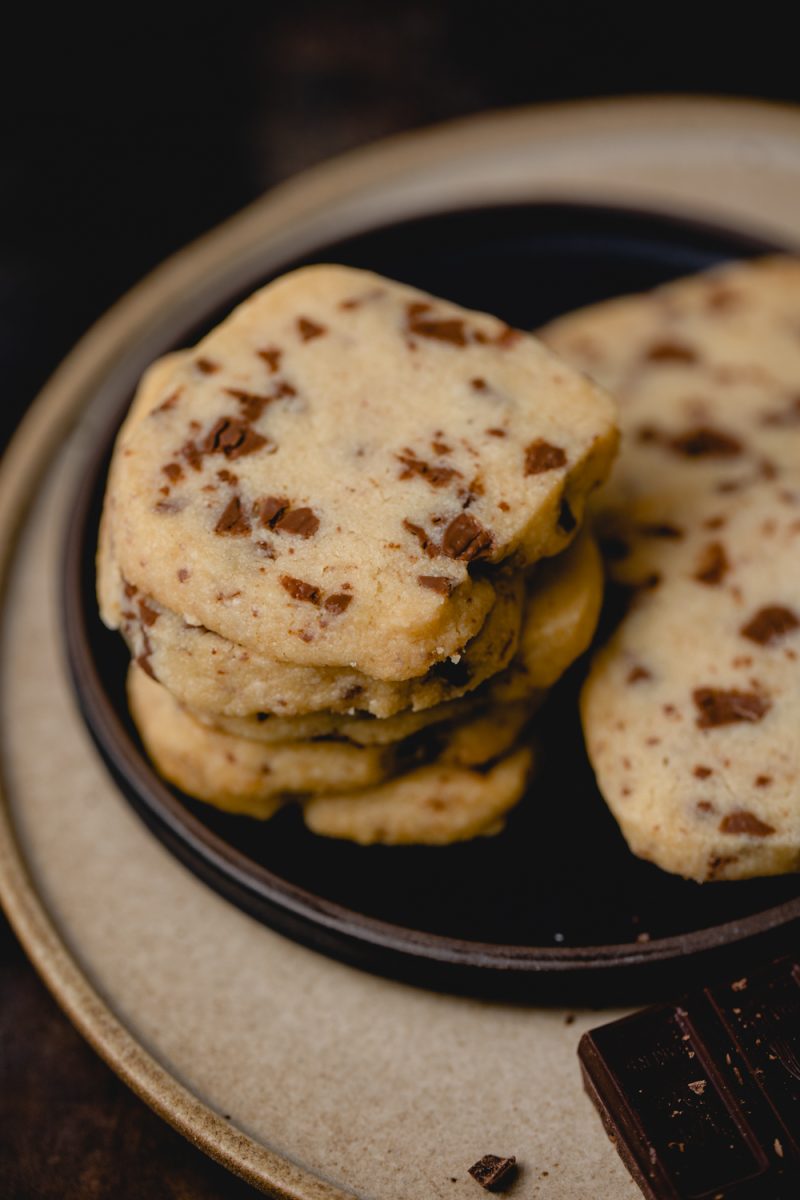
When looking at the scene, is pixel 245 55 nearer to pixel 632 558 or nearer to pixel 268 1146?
pixel 632 558

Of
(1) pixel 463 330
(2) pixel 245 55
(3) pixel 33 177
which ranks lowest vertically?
(3) pixel 33 177

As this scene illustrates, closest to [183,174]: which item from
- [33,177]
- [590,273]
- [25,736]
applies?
[33,177]

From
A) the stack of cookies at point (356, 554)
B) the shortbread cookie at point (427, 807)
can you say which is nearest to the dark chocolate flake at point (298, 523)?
the stack of cookies at point (356, 554)

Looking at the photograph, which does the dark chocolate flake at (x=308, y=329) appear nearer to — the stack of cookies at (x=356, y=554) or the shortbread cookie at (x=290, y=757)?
the stack of cookies at (x=356, y=554)

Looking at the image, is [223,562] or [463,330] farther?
[463,330]

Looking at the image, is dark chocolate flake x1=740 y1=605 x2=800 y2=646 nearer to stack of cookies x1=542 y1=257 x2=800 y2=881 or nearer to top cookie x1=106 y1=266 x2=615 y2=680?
stack of cookies x1=542 y1=257 x2=800 y2=881

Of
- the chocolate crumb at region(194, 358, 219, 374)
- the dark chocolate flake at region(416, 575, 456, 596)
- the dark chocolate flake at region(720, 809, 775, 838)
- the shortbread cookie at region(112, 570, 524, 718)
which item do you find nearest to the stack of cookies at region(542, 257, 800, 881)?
the dark chocolate flake at region(720, 809, 775, 838)

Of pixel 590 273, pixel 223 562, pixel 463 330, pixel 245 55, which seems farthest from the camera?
pixel 245 55
